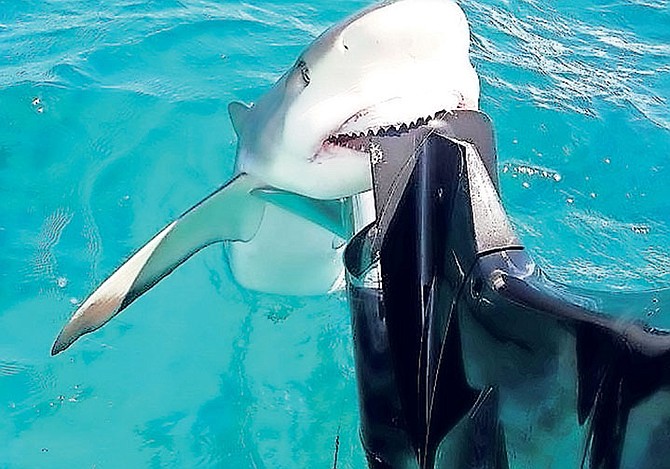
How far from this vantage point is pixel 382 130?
1.75 m

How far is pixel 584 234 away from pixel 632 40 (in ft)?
5.97

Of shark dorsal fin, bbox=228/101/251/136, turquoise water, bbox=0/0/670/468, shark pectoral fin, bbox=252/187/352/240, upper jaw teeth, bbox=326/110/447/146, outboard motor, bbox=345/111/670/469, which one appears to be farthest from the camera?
turquoise water, bbox=0/0/670/468

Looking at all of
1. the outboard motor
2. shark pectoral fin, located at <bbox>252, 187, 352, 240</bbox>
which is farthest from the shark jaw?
the outboard motor

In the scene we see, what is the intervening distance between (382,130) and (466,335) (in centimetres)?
92

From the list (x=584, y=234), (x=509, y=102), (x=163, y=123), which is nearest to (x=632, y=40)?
(x=509, y=102)

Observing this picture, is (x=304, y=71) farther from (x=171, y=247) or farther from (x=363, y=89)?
(x=171, y=247)

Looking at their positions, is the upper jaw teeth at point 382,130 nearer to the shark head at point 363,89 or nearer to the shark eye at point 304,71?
the shark head at point 363,89

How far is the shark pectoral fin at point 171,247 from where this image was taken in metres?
1.94

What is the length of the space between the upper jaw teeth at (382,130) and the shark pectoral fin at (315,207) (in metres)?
0.27

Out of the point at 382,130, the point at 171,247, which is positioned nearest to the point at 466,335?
the point at 382,130

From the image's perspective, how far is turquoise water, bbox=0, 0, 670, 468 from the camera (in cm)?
249

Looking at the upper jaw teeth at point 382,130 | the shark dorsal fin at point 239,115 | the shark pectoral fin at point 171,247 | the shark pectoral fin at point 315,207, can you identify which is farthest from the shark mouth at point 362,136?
the shark dorsal fin at point 239,115

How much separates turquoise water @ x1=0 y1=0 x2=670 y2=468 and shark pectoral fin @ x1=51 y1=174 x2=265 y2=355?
20.7 inches

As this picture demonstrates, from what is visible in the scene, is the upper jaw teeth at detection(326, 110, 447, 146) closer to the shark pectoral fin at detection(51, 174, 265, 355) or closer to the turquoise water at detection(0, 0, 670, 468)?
the shark pectoral fin at detection(51, 174, 265, 355)
